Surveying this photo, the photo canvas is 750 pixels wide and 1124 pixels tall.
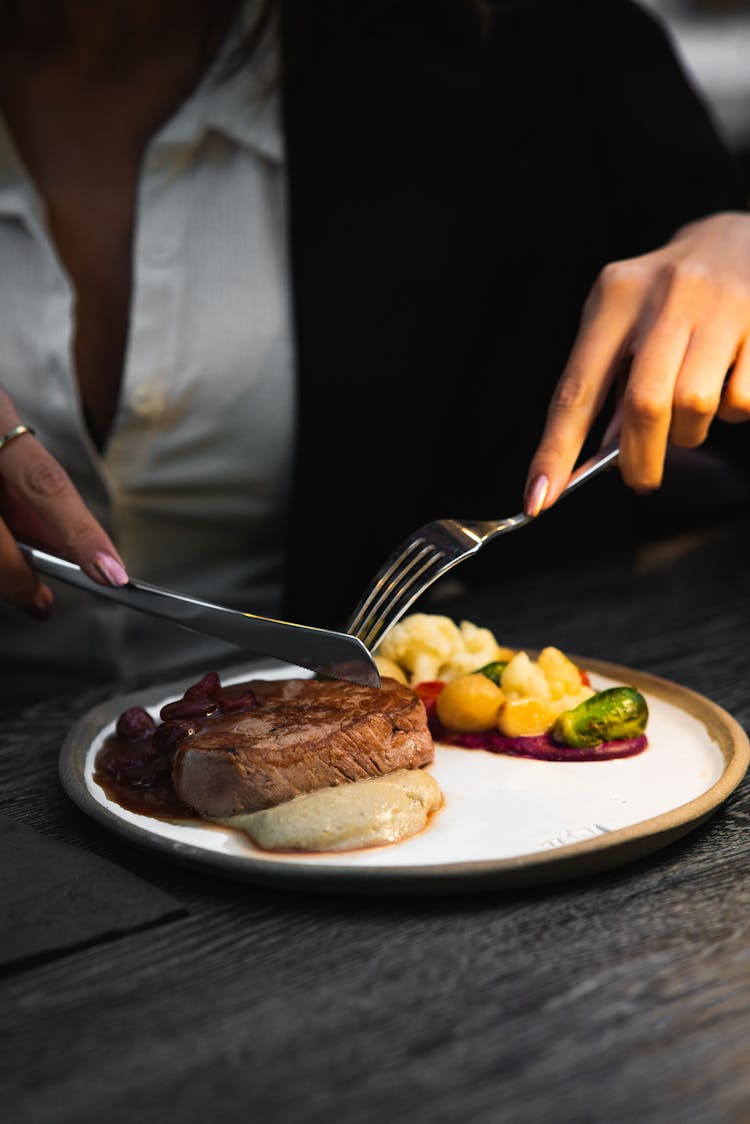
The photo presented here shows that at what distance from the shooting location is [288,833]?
1091 millimetres

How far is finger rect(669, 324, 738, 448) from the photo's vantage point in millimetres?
1513

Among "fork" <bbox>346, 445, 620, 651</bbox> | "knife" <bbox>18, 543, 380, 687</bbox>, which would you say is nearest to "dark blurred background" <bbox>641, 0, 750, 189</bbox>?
"fork" <bbox>346, 445, 620, 651</bbox>

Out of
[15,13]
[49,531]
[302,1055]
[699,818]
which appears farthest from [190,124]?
[302,1055]

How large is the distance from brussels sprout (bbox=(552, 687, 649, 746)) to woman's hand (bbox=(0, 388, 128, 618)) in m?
0.55

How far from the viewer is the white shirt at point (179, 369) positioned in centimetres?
211

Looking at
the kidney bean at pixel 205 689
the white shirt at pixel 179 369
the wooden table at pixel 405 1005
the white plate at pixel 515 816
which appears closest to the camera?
the wooden table at pixel 405 1005

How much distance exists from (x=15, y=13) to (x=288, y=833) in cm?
191

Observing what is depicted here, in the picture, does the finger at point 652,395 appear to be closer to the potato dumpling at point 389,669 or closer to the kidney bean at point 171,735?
the potato dumpling at point 389,669

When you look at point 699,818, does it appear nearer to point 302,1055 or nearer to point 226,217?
point 302,1055

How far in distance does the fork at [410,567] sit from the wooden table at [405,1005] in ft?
1.33

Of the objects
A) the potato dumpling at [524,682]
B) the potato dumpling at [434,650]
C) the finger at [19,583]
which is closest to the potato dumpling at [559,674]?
the potato dumpling at [524,682]

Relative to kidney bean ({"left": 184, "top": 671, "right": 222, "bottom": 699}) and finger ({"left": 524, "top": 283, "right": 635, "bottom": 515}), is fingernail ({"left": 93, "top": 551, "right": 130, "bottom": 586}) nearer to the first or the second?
kidney bean ({"left": 184, "top": 671, "right": 222, "bottom": 699})

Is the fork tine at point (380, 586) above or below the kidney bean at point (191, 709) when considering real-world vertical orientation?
above

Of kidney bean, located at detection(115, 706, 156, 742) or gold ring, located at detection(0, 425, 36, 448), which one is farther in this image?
gold ring, located at detection(0, 425, 36, 448)
